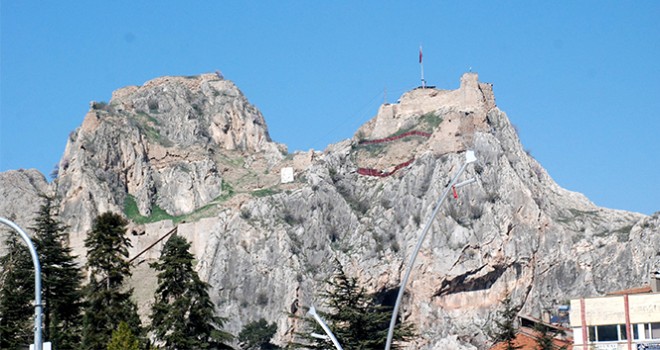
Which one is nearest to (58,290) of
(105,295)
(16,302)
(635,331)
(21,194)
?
(16,302)

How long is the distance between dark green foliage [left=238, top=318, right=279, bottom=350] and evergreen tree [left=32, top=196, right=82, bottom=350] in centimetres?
4475

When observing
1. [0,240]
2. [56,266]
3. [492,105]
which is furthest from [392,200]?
[56,266]

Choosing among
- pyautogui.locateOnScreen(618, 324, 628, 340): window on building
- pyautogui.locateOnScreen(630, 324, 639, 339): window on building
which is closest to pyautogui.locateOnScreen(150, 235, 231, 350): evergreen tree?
pyautogui.locateOnScreen(618, 324, 628, 340): window on building

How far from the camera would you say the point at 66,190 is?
151000 millimetres

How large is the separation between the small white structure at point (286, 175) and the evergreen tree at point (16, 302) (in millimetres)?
68648

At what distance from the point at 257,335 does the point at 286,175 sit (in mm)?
26797

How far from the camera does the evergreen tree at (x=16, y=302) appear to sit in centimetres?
7294

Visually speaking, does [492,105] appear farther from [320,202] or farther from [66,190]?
[66,190]

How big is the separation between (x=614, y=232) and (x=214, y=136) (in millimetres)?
54718

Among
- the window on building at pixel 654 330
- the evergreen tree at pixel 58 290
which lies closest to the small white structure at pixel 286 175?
the evergreen tree at pixel 58 290

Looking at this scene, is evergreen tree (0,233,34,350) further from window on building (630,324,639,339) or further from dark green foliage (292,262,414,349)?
window on building (630,324,639,339)

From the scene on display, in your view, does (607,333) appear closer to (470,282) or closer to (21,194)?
(470,282)

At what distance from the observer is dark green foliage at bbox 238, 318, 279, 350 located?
127 m

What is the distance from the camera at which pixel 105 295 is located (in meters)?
77.0
